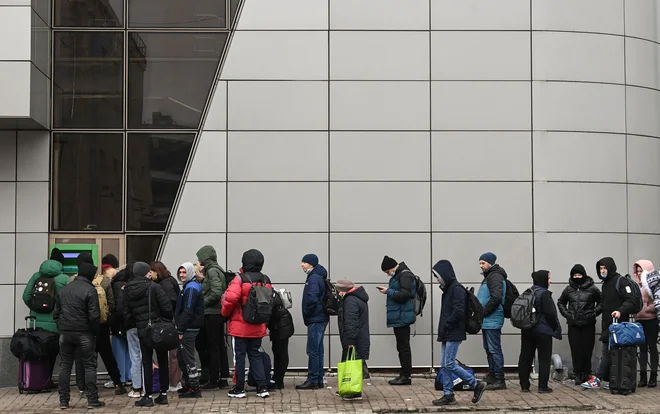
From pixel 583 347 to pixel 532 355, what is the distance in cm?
121

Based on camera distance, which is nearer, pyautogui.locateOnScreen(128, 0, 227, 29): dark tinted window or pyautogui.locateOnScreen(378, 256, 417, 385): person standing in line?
pyautogui.locateOnScreen(378, 256, 417, 385): person standing in line

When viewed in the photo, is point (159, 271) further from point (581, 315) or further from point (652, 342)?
point (652, 342)

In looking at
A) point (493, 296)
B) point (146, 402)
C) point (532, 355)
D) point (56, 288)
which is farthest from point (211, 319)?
point (532, 355)

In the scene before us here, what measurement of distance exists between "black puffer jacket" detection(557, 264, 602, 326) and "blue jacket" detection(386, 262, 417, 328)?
7.30 feet

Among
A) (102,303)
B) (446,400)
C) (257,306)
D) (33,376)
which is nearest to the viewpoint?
(446,400)

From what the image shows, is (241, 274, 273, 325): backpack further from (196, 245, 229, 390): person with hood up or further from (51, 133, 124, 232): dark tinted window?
(51, 133, 124, 232): dark tinted window

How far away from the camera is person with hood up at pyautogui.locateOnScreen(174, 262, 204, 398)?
1234 cm

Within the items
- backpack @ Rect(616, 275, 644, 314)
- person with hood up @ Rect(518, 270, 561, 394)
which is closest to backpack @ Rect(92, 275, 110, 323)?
person with hood up @ Rect(518, 270, 561, 394)

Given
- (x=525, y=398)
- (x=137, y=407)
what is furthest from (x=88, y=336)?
(x=525, y=398)

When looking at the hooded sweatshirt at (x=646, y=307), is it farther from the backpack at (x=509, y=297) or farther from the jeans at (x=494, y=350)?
the jeans at (x=494, y=350)

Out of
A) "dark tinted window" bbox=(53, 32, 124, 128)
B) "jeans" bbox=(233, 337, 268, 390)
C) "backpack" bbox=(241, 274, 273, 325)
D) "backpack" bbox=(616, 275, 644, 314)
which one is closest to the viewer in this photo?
"backpack" bbox=(241, 274, 273, 325)

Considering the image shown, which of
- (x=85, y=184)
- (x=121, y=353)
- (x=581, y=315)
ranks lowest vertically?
(x=121, y=353)

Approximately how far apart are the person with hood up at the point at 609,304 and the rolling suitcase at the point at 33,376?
758cm

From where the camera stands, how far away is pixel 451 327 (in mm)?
11664
